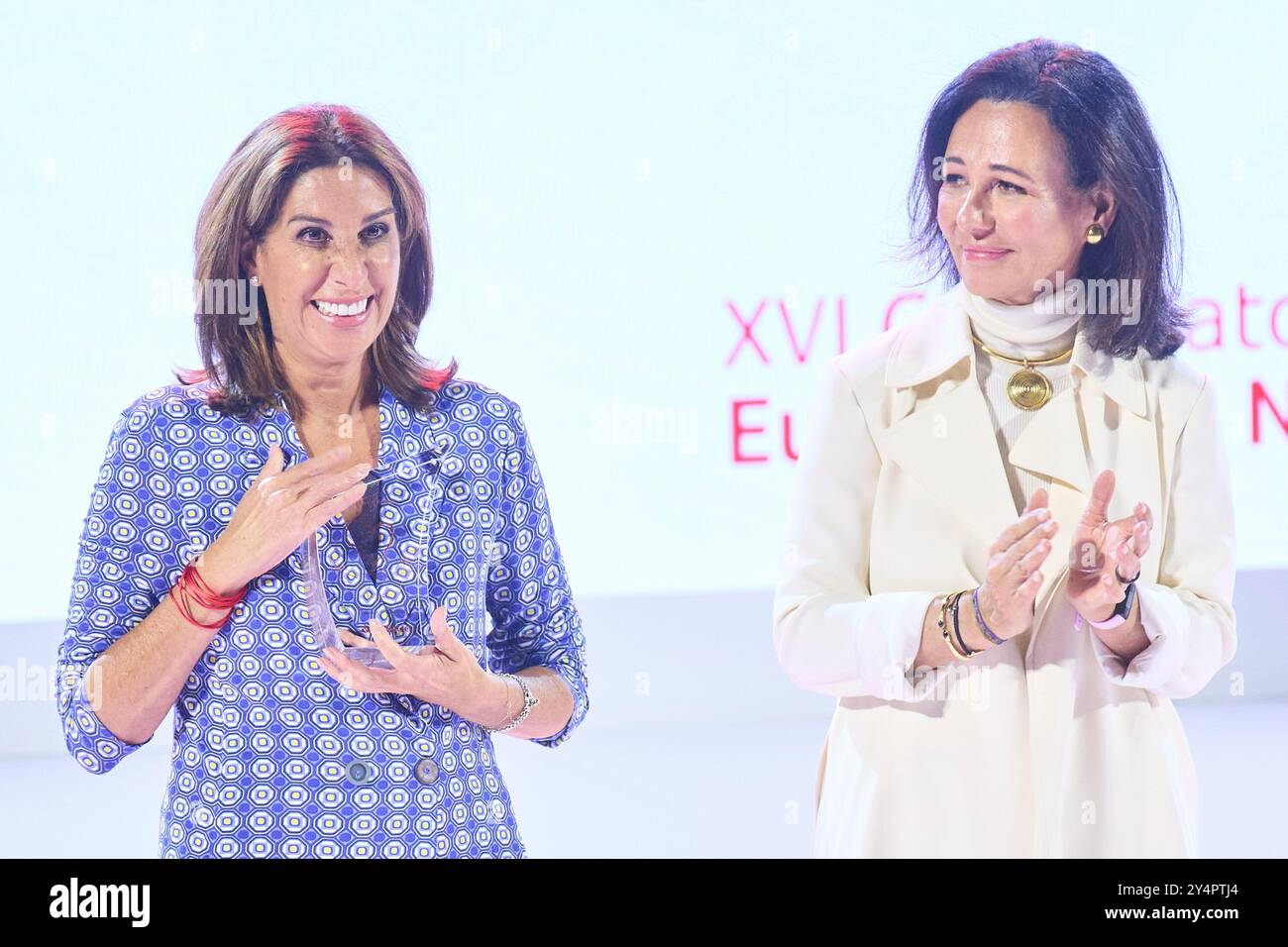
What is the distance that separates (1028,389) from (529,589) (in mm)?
745

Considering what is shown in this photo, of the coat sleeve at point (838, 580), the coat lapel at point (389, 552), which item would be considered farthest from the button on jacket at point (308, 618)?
the coat sleeve at point (838, 580)

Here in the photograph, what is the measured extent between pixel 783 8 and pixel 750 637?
5.53 ft

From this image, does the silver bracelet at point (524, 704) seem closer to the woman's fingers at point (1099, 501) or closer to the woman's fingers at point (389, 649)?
the woman's fingers at point (389, 649)

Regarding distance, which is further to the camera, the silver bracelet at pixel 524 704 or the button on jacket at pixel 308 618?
the silver bracelet at pixel 524 704

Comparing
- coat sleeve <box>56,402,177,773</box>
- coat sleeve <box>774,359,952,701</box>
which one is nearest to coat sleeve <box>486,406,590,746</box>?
coat sleeve <box>774,359,952,701</box>

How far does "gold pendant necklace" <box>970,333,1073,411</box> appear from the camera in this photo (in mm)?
1905

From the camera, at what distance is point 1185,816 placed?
187cm

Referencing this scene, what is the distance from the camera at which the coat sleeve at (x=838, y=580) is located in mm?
1802

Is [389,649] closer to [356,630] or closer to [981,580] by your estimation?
[356,630]

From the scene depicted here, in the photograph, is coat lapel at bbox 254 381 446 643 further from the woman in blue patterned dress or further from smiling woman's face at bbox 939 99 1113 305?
smiling woman's face at bbox 939 99 1113 305

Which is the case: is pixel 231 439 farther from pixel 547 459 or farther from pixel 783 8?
pixel 783 8

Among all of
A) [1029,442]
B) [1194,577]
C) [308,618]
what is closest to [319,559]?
[308,618]

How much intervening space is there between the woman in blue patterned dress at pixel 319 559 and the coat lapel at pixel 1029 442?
1.73ft
